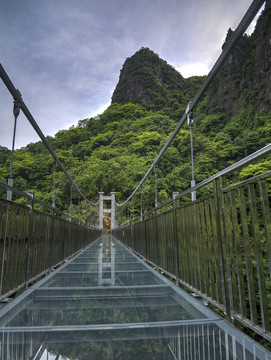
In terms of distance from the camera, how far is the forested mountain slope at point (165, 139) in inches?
509

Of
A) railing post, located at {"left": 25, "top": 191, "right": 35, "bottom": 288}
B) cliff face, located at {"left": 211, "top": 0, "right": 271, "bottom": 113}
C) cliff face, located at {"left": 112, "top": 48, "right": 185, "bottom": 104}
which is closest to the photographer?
railing post, located at {"left": 25, "top": 191, "right": 35, "bottom": 288}

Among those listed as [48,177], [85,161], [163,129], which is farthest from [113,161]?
[48,177]

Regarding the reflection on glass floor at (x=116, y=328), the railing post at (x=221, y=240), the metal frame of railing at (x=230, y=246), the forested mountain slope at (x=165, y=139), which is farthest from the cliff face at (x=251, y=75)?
the reflection on glass floor at (x=116, y=328)

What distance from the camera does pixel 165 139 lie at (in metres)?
21.0

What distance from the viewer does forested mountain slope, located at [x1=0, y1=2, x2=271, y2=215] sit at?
42.4 feet

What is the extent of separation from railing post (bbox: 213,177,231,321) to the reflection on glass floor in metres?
0.08

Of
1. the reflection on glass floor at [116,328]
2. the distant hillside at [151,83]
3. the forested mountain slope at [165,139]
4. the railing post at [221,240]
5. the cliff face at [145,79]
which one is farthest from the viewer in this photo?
the cliff face at [145,79]

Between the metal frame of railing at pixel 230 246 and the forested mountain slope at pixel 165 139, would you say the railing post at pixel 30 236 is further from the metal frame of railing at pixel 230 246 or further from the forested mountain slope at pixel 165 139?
the forested mountain slope at pixel 165 139

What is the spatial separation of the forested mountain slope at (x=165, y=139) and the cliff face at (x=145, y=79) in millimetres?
2009

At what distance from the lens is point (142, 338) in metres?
0.88

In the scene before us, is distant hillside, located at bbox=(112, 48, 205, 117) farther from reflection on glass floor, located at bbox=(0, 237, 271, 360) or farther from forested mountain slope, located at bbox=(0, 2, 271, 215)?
reflection on glass floor, located at bbox=(0, 237, 271, 360)

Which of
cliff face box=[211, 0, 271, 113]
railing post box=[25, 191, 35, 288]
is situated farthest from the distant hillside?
railing post box=[25, 191, 35, 288]

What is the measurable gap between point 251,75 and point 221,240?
1064 inches

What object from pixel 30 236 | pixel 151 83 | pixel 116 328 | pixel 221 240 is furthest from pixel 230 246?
pixel 151 83
